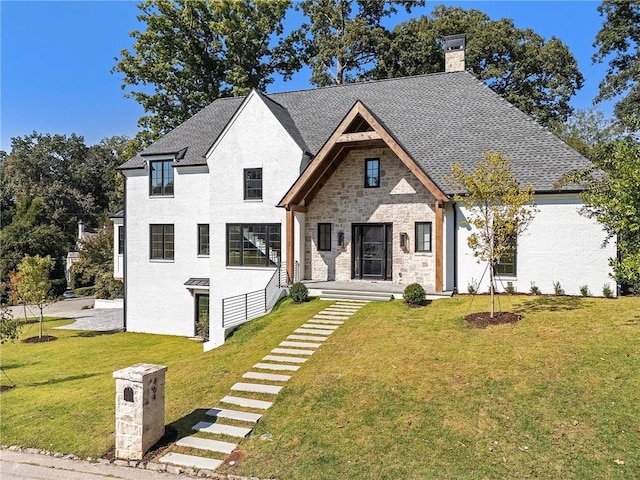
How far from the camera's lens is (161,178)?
20.9 m

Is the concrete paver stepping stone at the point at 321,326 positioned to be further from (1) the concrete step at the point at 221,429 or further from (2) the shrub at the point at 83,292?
(2) the shrub at the point at 83,292

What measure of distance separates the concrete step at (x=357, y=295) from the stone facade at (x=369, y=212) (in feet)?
6.32

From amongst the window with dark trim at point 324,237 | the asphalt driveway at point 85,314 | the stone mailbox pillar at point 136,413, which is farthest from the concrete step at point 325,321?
the asphalt driveway at point 85,314

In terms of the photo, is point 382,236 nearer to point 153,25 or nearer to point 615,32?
point 615,32

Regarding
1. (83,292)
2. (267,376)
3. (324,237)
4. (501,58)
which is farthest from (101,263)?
(501,58)

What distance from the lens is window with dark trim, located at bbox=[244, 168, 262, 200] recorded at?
18.5 metres

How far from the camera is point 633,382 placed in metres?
8.09

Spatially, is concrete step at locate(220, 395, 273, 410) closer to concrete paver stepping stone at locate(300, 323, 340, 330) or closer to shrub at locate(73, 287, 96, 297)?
concrete paver stepping stone at locate(300, 323, 340, 330)

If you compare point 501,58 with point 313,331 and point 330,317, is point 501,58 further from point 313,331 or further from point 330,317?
point 313,331

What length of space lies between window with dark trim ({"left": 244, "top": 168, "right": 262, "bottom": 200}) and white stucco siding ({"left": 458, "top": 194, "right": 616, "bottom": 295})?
407 inches

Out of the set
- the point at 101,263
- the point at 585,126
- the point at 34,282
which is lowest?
the point at 34,282

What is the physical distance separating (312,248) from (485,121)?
30.2 feet

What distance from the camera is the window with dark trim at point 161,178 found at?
68.1 ft

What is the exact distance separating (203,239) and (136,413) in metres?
13.4
